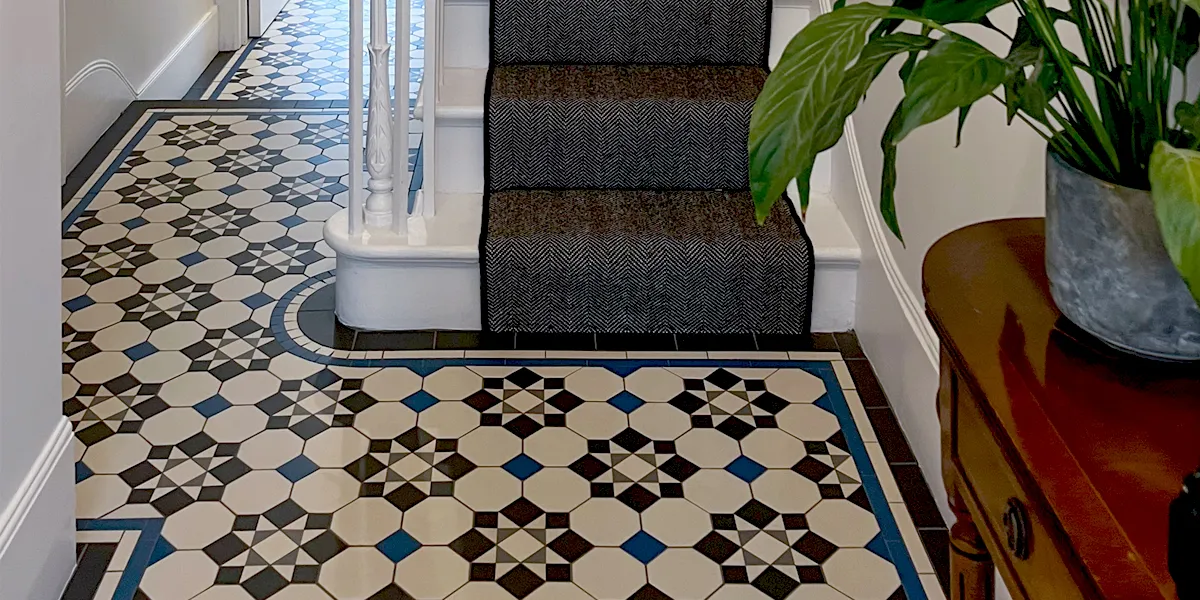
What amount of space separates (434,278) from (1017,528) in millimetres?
1822

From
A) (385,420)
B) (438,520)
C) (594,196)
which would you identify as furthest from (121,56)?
(438,520)

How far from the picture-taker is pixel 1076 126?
107cm

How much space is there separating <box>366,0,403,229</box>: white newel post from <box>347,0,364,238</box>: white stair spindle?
24 millimetres

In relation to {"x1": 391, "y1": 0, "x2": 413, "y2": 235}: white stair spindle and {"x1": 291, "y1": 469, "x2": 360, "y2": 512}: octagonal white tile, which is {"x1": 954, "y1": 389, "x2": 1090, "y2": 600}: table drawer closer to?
{"x1": 291, "y1": 469, "x2": 360, "y2": 512}: octagonal white tile

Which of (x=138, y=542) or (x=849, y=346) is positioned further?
(x=849, y=346)

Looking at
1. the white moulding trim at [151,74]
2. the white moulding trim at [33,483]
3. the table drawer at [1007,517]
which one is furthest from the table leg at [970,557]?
the white moulding trim at [151,74]

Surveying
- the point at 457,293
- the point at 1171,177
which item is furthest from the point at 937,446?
the point at 1171,177

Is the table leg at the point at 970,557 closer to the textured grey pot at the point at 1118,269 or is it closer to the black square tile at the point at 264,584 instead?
the textured grey pot at the point at 1118,269

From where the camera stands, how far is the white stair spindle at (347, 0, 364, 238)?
257cm

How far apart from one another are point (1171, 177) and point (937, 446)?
4.68 feet

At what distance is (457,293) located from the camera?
107 inches

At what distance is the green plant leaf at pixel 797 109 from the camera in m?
0.93

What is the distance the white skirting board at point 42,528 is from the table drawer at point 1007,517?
1211 mm

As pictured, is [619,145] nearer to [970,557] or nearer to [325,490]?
[325,490]
